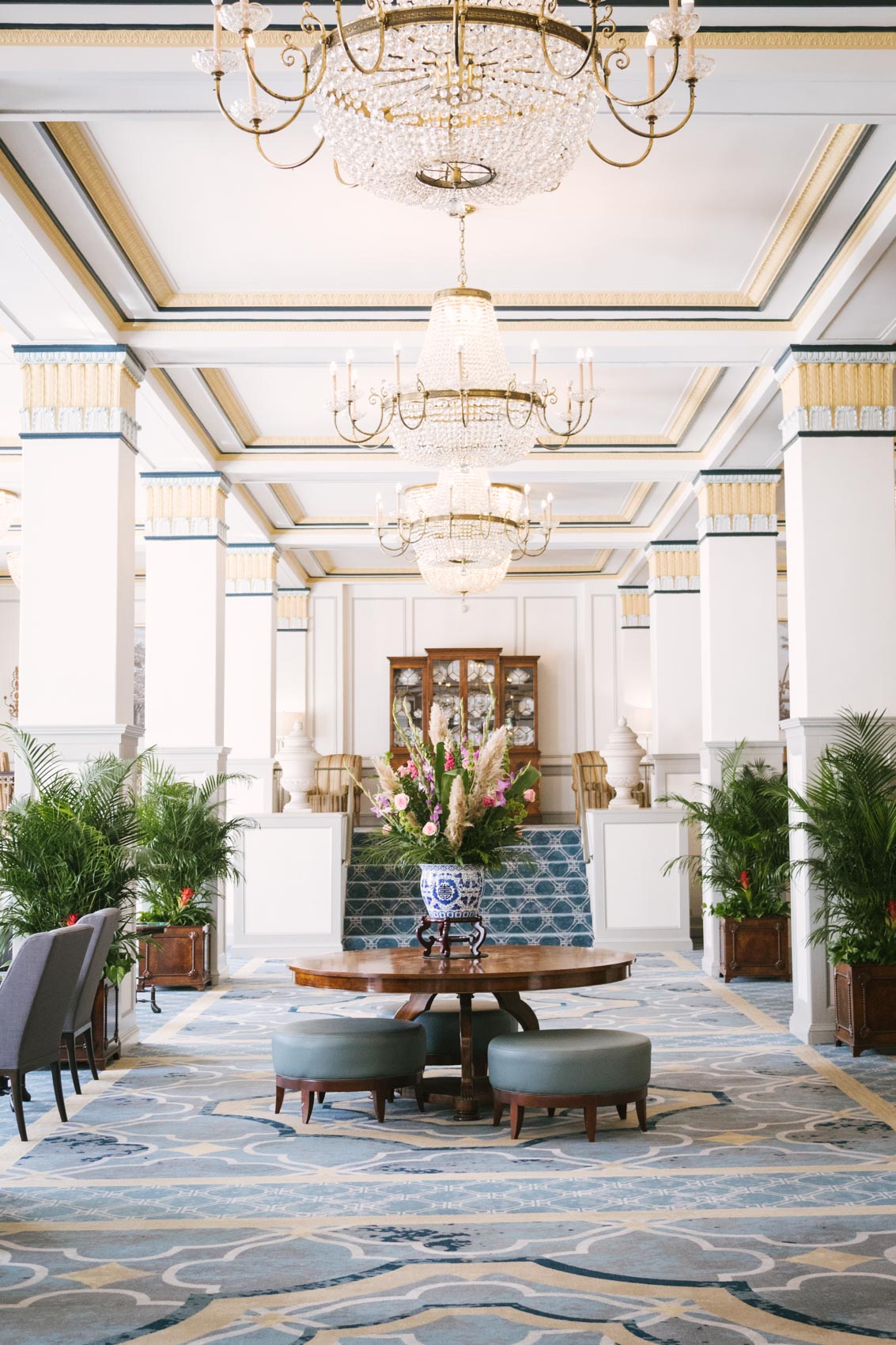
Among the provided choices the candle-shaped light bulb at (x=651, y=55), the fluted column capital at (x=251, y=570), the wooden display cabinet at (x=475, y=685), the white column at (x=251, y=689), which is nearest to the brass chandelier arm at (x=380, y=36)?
the candle-shaped light bulb at (x=651, y=55)

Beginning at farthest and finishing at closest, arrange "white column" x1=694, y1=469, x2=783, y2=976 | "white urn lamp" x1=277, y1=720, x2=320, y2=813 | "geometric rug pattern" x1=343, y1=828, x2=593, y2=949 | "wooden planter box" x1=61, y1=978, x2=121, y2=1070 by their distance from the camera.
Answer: "white urn lamp" x1=277, y1=720, x2=320, y2=813 < "geometric rug pattern" x1=343, y1=828, x2=593, y2=949 < "white column" x1=694, y1=469, x2=783, y2=976 < "wooden planter box" x1=61, y1=978, x2=121, y2=1070

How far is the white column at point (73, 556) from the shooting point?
8.34 m

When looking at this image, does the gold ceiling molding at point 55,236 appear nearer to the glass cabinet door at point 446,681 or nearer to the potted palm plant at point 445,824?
the potted palm plant at point 445,824

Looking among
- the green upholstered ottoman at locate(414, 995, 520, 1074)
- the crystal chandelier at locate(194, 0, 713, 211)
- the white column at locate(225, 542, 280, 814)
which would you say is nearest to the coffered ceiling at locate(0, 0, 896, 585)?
the crystal chandelier at locate(194, 0, 713, 211)

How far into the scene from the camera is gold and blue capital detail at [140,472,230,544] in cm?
1176

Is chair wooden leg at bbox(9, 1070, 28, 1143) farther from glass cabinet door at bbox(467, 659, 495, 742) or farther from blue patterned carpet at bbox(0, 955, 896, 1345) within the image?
glass cabinet door at bbox(467, 659, 495, 742)

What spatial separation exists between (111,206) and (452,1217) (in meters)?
5.37

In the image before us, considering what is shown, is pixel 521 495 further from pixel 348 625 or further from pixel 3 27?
pixel 348 625

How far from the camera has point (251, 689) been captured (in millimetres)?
14742

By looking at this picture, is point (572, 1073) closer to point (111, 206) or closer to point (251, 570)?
point (111, 206)

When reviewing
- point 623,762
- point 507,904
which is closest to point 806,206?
point 623,762

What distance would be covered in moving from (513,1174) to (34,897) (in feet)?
11.2

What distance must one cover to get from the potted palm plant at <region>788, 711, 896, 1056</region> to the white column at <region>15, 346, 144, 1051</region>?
4302 mm

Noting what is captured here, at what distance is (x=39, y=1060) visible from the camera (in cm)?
610
